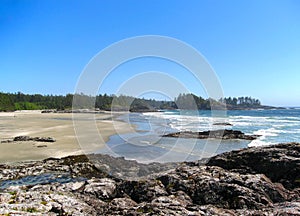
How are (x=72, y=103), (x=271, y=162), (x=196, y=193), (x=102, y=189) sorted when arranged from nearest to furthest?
(x=196, y=193) → (x=102, y=189) → (x=271, y=162) → (x=72, y=103)

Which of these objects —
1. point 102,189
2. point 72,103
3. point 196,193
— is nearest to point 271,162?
point 196,193

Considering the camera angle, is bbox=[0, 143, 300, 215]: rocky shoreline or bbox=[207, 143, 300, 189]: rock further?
bbox=[207, 143, 300, 189]: rock

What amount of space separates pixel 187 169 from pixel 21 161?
1353 cm

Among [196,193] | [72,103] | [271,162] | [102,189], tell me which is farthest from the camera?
[72,103]

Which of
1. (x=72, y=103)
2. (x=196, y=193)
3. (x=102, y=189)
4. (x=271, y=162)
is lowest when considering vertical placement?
(x=102, y=189)

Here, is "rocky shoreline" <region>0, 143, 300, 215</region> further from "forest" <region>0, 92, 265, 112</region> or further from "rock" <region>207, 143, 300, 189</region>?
"forest" <region>0, 92, 265, 112</region>

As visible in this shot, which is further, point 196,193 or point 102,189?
point 102,189

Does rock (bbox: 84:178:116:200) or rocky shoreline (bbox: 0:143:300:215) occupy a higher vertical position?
rocky shoreline (bbox: 0:143:300:215)

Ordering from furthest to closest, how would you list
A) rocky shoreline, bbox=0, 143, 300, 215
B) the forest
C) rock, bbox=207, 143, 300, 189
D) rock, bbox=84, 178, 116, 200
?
the forest
rock, bbox=84, 178, 116, 200
rock, bbox=207, 143, 300, 189
rocky shoreline, bbox=0, 143, 300, 215

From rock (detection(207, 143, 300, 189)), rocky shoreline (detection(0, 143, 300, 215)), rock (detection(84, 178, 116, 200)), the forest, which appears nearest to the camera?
rocky shoreline (detection(0, 143, 300, 215))

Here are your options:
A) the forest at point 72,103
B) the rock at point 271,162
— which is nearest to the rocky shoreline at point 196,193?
the rock at point 271,162

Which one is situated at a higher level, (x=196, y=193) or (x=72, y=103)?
(x=72, y=103)

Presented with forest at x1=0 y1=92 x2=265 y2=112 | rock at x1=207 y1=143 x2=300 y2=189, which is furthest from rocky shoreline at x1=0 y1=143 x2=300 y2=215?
forest at x1=0 y1=92 x2=265 y2=112

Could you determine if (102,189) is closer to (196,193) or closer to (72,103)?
(196,193)
